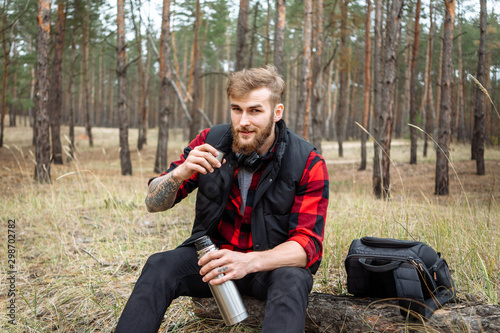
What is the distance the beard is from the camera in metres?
2.43

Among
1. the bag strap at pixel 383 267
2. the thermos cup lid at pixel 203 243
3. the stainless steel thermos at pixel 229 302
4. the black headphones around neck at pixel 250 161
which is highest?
the black headphones around neck at pixel 250 161

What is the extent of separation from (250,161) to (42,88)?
8224 millimetres

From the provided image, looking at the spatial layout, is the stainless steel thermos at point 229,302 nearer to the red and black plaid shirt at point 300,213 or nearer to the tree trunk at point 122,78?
the red and black plaid shirt at point 300,213

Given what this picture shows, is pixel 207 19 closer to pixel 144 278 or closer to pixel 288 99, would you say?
pixel 288 99

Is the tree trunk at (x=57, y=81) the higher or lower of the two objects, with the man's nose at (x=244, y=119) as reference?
higher

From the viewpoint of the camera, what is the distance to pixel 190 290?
94.6 inches

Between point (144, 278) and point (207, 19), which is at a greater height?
point (207, 19)

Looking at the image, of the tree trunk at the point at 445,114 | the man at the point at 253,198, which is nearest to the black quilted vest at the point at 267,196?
the man at the point at 253,198

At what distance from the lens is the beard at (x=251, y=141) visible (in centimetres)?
243

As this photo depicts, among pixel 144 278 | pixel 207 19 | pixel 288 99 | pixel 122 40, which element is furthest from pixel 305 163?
pixel 288 99

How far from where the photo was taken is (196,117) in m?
15.3

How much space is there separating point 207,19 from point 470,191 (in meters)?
17.6

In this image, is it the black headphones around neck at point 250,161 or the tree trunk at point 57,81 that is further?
the tree trunk at point 57,81

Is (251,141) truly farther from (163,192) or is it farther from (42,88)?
(42,88)
